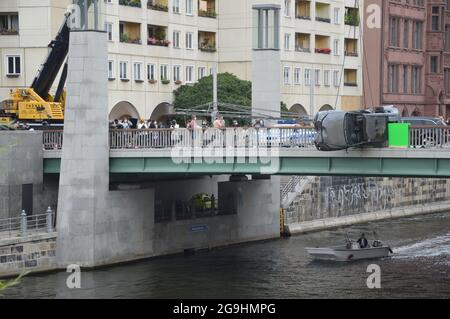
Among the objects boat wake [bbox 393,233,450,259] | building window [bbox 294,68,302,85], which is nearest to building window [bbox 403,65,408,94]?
building window [bbox 294,68,302,85]

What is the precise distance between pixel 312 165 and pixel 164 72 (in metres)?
38.9

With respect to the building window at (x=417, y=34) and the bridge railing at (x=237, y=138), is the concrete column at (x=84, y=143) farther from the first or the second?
the building window at (x=417, y=34)

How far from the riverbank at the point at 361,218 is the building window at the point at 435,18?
1064 inches

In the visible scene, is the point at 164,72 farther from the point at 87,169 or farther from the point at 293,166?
the point at 293,166

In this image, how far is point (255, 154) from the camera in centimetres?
5750

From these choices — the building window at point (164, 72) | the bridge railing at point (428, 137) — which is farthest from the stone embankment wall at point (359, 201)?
the bridge railing at point (428, 137)

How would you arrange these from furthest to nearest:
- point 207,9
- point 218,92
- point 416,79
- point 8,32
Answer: point 416,79
point 207,9
point 218,92
point 8,32

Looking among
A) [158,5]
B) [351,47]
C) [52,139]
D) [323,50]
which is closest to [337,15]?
[323,50]

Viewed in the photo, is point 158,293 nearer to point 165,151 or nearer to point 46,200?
point 165,151

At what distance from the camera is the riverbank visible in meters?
78.2

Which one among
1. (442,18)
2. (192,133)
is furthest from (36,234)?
(442,18)

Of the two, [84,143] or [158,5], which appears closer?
[84,143]

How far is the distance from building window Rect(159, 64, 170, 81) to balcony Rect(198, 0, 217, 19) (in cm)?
598

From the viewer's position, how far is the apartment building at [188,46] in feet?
272
